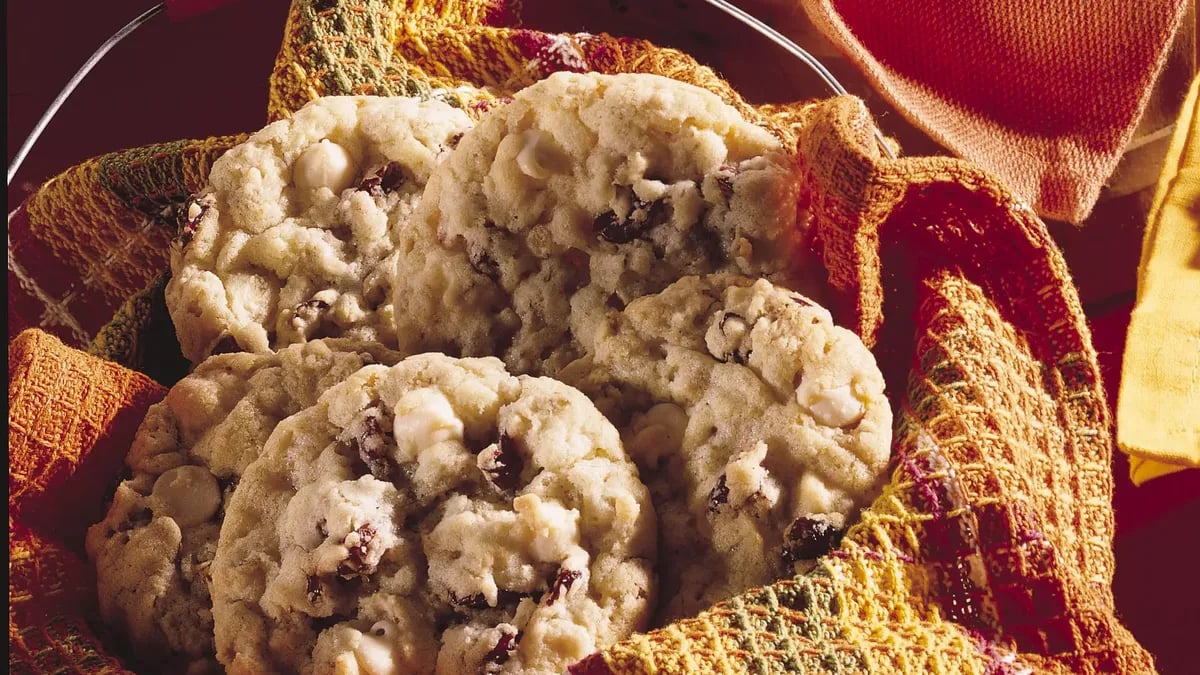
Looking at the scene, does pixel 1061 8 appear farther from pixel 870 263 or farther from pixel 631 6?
pixel 870 263

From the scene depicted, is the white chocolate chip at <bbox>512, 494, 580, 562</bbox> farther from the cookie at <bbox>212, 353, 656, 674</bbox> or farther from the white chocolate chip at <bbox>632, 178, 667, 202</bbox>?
the white chocolate chip at <bbox>632, 178, 667, 202</bbox>

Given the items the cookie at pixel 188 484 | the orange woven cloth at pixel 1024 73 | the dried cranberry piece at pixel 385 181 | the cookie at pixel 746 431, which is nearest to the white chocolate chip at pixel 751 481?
the cookie at pixel 746 431

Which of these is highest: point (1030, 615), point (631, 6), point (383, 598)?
point (631, 6)

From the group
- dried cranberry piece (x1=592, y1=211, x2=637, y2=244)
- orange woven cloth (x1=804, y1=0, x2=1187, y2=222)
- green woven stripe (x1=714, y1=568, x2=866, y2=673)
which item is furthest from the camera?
orange woven cloth (x1=804, y1=0, x2=1187, y2=222)

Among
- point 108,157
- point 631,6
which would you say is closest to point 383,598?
point 108,157

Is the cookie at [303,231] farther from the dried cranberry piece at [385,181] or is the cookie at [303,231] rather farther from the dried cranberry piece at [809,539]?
the dried cranberry piece at [809,539]

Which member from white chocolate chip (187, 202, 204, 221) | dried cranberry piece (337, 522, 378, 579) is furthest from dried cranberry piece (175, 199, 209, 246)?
dried cranberry piece (337, 522, 378, 579)
